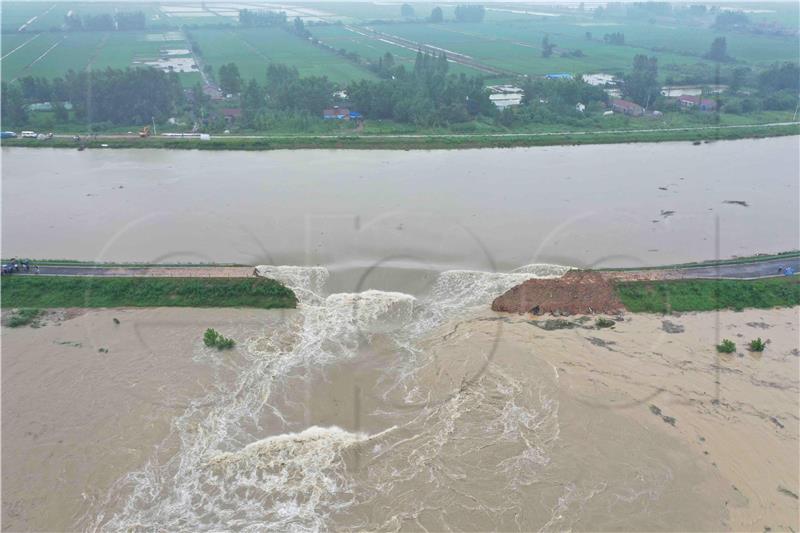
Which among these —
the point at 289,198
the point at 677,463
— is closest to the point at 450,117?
the point at 289,198

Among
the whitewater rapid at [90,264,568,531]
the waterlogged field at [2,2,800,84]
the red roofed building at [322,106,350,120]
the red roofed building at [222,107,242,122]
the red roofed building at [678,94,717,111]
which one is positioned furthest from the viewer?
the waterlogged field at [2,2,800,84]

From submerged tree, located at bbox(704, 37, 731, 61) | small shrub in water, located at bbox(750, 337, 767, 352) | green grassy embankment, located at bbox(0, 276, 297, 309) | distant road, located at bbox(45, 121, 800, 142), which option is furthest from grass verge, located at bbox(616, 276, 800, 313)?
submerged tree, located at bbox(704, 37, 731, 61)

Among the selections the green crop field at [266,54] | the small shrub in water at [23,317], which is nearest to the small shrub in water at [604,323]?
the small shrub in water at [23,317]

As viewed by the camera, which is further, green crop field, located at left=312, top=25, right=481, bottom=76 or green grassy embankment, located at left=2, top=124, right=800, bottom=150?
green crop field, located at left=312, top=25, right=481, bottom=76

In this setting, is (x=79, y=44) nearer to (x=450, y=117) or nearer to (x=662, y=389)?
(x=450, y=117)

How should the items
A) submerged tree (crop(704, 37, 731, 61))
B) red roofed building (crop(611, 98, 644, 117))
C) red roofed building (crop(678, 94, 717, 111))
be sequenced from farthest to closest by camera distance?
submerged tree (crop(704, 37, 731, 61)), red roofed building (crop(678, 94, 717, 111)), red roofed building (crop(611, 98, 644, 117))

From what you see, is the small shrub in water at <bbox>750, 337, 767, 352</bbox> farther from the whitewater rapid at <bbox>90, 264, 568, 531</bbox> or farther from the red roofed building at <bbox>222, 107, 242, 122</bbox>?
the red roofed building at <bbox>222, 107, 242, 122</bbox>

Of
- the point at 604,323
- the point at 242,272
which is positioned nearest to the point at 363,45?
the point at 242,272
